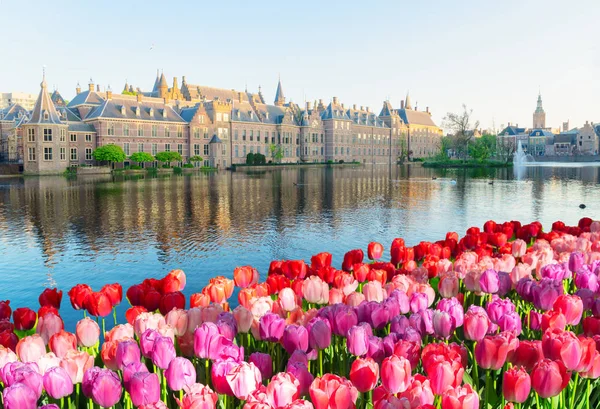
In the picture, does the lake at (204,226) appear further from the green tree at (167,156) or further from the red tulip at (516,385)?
the green tree at (167,156)

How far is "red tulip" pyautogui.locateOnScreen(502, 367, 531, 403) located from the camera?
260 centimetres

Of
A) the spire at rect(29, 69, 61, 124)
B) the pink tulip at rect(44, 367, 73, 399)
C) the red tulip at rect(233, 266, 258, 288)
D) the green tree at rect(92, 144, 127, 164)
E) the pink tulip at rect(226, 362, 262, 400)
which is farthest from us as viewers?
the green tree at rect(92, 144, 127, 164)

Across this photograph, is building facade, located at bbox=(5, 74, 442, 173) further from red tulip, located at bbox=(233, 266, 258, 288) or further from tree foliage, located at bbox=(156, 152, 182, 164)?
red tulip, located at bbox=(233, 266, 258, 288)

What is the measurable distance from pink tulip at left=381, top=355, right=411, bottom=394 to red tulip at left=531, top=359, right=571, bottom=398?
2.11 ft

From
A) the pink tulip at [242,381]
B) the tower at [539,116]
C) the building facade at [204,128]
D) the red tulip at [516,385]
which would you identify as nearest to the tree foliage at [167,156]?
the building facade at [204,128]

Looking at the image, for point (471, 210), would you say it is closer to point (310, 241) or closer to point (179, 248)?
point (310, 241)

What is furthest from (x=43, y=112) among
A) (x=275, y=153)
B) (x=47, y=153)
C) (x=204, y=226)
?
(x=204, y=226)

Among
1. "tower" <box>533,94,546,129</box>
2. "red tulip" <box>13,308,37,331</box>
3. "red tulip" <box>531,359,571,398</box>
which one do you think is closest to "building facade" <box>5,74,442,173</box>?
"red tulip" <box>13,308,37,331</box>

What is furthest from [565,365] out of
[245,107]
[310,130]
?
[310,130]

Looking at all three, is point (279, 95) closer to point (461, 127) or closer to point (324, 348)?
point (461, 127)

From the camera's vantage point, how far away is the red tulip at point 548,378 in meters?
2.60

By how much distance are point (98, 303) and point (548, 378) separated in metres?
3.29

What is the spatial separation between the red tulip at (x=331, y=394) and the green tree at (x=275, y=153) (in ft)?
254

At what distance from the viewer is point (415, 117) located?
388 feet
